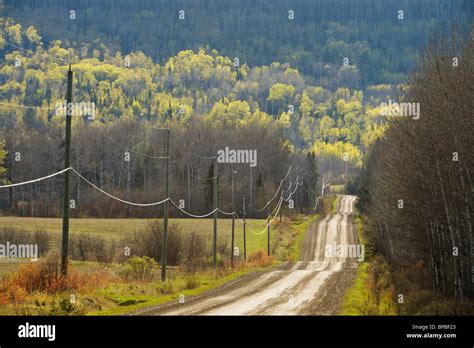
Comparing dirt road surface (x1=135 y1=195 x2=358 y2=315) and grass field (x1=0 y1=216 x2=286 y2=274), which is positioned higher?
grass field (x1=0 y1=216 x2=286 y2=274)

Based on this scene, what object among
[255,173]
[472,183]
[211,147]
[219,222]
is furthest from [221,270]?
[211,147]

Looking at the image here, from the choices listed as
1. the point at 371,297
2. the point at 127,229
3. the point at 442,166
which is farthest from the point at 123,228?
the point at 442,166

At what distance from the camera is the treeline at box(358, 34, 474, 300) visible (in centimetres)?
2416

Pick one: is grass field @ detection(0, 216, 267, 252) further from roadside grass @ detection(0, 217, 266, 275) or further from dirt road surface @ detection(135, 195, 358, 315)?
dirt road surface @ detection(135, 195, 358, 315)

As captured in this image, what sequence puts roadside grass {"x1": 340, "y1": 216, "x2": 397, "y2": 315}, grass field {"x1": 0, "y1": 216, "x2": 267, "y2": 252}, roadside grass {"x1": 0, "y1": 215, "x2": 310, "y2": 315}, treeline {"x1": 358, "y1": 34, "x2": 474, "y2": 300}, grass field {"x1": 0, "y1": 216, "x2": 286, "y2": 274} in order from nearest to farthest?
roadside grass {"x1": 0, "y1": 215, "x2": 310, "y2": 315} < treeline {"x1": 358, "y1": 34, "x2": 474, "y2": 300} < roadside grass {"x1": 340, "y1": 216, "x2": 397, "y2": 315} < grass field {"x1": 0, "y1": 216, "x2": 286, "y2": 274} < grass field {"x1": 0, "y1": 216, "x2": 267, "y2": 252}

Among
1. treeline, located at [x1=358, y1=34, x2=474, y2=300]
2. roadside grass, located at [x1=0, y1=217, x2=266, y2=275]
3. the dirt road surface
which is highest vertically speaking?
treeline, located at [x1=358, y1=34, x2=474, y2=300]

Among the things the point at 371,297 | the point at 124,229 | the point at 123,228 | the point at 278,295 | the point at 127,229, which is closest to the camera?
the point at 371,297

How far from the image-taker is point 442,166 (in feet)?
88.8

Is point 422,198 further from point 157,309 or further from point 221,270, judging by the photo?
point 221,270

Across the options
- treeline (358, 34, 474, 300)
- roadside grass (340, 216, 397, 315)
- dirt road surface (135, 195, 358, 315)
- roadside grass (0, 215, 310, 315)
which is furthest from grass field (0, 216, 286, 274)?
treeline (358, 34, 474, 300)

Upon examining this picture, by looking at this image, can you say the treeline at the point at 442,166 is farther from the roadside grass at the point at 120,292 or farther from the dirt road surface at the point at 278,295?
the roadside grass at the point at 120,292

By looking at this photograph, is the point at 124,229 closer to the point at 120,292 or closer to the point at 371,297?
the point at 120,292

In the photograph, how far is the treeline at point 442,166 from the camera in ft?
79.3
